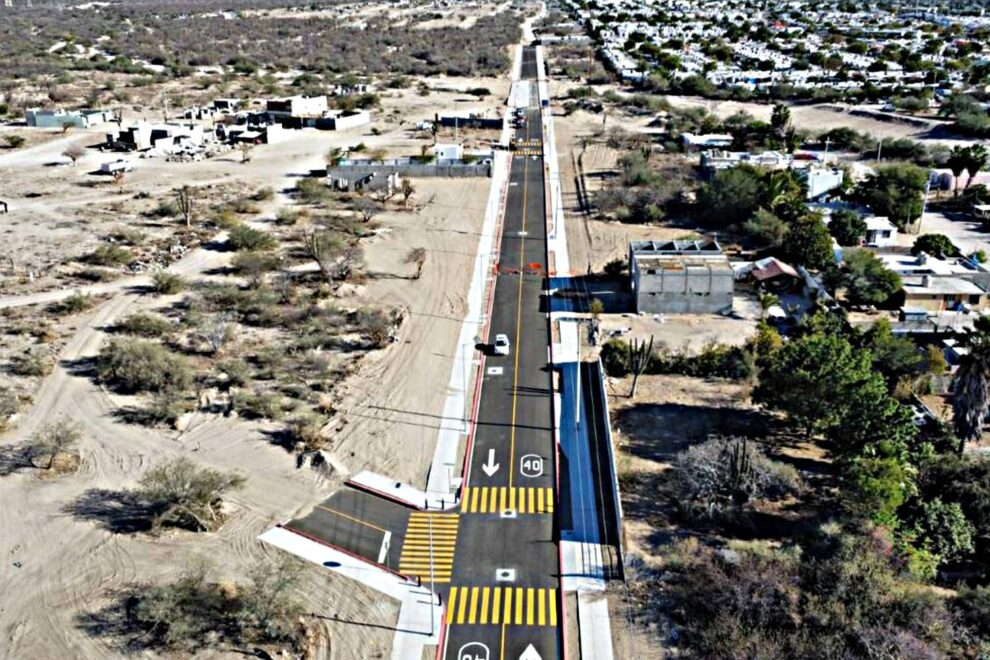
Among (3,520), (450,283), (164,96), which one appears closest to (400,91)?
(164,96)

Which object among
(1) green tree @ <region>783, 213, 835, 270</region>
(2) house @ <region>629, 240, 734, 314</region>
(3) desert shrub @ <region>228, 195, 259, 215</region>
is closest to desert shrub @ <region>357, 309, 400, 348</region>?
(2) house @ <region>629, 240, 734, 314</region>

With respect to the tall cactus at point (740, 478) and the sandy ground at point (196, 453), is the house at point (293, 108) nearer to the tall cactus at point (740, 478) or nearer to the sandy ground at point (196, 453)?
the sandy ground at point (196, 453)

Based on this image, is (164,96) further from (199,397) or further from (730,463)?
(730,463)

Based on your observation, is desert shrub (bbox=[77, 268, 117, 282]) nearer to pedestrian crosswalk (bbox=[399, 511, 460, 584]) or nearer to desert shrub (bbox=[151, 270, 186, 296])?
desert shrub (bbox=[151, 270, 186, 296])

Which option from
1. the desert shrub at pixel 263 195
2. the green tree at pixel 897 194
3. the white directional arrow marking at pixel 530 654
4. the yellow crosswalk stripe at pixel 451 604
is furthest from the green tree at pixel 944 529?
the desert shrub at pixel 263 195

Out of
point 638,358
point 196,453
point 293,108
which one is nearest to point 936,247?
point 638,358
